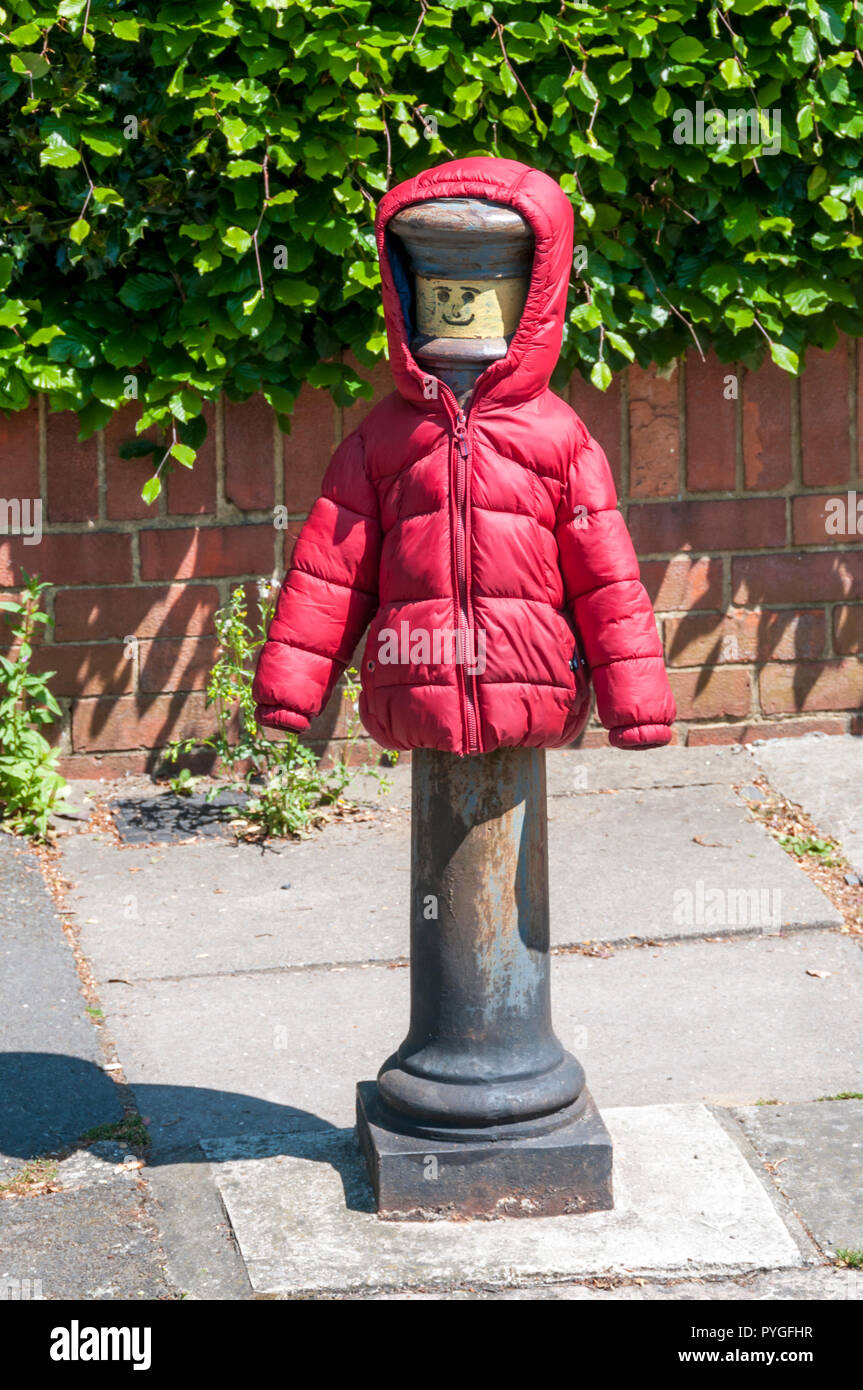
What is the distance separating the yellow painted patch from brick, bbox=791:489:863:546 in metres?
3.08

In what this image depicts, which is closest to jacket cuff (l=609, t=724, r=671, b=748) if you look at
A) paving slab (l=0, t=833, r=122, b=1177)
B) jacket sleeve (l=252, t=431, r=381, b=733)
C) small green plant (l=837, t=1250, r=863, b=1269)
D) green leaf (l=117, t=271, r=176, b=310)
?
jacket sleeve (l=252, t=431, r=381, b=733)

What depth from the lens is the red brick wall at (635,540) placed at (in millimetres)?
5695

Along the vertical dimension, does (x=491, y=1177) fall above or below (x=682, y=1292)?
above

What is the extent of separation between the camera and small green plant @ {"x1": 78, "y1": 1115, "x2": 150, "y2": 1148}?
3.75 meters

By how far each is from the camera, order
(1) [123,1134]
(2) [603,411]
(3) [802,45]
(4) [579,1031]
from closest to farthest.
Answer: (1) [123,1134], (4) [579,1031], (3) [802,45], (2) [603,411]

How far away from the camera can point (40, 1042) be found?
4176mm

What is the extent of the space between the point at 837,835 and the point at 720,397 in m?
1.66

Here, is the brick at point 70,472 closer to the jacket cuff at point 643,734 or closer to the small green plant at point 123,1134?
the small green plant at point 123,1134

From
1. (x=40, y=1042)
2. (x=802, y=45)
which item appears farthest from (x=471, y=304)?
(x=802, y=45)

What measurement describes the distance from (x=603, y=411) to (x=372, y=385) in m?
0.84

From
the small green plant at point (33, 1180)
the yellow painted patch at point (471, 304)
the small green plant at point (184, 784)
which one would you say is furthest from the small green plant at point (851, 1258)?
the small green plant at point (184, 784)

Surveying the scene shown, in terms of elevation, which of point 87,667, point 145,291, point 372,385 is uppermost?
point 145,291

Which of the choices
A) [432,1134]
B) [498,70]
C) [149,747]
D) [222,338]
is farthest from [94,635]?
[432,1134]

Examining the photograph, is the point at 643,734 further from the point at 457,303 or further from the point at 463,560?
the point at 457,303
